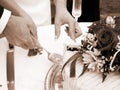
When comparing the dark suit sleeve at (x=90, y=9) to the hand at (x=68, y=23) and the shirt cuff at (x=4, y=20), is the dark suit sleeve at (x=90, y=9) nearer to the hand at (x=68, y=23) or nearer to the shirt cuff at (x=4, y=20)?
the hand at (x=68, y=23)

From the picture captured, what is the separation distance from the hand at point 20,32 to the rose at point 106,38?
28 centimetres

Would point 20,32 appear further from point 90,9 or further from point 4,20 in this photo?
point 90,9

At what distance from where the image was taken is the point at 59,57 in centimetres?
138

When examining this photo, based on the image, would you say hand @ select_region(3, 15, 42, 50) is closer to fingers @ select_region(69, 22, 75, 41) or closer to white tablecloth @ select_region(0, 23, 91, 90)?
white tablecloth @ select_region(0, 23, 91, 90)

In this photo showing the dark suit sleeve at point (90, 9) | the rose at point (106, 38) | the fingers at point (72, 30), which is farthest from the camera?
the dark suit sleeve at point (90, 9)

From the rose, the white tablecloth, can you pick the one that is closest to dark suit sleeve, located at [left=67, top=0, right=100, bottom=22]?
the white tablecloth

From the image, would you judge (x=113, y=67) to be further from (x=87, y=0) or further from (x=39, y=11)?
(x=87, y=0)

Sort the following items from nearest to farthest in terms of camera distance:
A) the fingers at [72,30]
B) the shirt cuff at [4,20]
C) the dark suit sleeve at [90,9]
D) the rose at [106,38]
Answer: the rose at [106,38] < the shirt cuff at [4,20] < the fingers at [72,30] < the dark suit sleeve at [90,9]

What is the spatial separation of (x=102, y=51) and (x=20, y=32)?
336mm

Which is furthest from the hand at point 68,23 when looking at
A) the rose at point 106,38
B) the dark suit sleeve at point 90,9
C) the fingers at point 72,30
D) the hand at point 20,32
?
the dark suit sleeve at point 90,9

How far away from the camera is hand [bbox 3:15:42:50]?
1202mm

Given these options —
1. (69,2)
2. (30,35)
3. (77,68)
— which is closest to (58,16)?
(30,35)

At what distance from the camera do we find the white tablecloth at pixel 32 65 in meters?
1.25

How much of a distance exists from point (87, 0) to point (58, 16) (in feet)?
4.97
